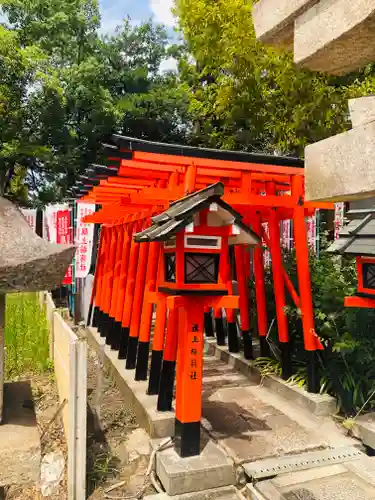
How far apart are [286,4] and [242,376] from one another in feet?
19.9

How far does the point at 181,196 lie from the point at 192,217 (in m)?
1.36

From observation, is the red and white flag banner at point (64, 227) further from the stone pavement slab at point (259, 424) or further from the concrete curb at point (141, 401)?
the stone pavement slab at point (259, 424)

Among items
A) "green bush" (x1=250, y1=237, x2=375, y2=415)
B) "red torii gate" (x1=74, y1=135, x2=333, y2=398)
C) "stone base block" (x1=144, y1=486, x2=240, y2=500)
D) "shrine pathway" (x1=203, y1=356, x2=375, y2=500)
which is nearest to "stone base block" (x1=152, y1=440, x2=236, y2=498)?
"stone base block" (x1=144, y1=486, x2=240, y2=500)

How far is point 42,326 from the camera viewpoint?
7.69 meters

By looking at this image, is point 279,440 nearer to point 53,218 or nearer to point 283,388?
point 283,388

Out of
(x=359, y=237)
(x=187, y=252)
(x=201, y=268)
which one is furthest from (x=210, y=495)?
(x=359, y=237)

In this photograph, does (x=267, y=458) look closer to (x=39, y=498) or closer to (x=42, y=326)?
(x=39, y=498)

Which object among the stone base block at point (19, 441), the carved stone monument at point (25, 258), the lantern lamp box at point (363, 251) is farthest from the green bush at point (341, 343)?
the stone base block at point (19, 441)

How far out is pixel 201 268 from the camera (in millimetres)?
4355

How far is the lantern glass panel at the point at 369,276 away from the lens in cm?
425

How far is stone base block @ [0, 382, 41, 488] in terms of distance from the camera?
11.7 feet

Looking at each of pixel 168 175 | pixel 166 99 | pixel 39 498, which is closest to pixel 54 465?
pixel 39 498

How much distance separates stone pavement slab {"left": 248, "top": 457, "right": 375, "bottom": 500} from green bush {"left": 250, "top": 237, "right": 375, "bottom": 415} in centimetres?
115

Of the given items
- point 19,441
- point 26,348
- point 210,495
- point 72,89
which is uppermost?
point 72,89
